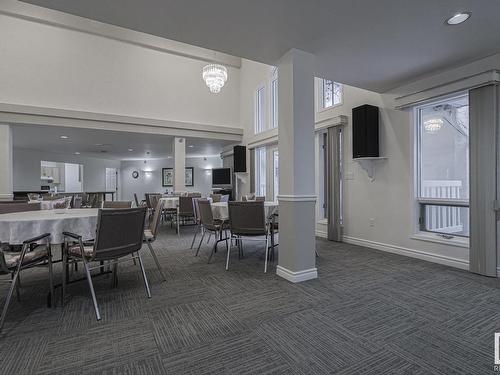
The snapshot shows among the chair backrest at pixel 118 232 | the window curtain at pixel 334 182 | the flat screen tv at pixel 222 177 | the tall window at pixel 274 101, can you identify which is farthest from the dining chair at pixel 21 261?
the flat screen tv at pixel 222 177

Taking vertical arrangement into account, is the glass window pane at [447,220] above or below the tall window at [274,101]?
below

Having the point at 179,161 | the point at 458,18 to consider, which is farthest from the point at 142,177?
the point at 458,18

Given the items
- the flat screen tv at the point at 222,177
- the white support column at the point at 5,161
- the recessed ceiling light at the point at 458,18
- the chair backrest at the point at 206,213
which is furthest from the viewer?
the flat screen tv at the point at 222,177

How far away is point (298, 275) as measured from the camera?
9.53 feet

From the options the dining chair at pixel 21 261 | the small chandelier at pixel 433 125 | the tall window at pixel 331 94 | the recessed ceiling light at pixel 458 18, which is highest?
the tall window at pixel 331 94

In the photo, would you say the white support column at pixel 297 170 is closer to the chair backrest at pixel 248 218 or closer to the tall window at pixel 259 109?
the chair backrest at pixel 248 218

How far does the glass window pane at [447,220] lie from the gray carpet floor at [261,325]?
26.3 inches

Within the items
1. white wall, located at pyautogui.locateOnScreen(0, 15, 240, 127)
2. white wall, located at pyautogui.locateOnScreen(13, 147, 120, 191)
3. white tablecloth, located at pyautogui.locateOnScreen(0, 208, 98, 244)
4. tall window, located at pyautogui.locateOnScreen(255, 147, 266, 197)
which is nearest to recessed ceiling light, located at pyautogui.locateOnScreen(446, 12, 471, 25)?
white tablecloth, located at pyautogui.locateOnScreen(0, 208, 98, 244)

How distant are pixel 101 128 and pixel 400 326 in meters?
7.23

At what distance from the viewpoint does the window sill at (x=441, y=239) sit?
3398mm

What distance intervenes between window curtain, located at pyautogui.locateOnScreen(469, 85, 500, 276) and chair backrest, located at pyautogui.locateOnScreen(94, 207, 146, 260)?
3757 millimetres

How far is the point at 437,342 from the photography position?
5.84ft

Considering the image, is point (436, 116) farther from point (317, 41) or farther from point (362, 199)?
point (317, 41)

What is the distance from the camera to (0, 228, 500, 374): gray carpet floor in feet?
5.19
